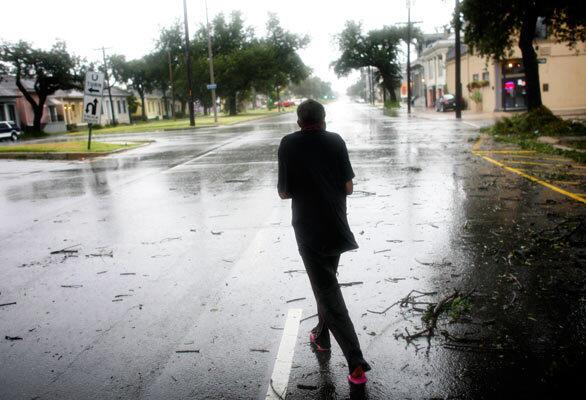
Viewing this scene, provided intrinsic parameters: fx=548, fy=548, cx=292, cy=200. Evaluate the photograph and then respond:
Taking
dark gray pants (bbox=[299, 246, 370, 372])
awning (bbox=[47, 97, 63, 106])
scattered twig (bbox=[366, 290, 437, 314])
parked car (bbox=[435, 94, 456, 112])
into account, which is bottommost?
scattered twig (bbox=[366, 290, 437, 314])

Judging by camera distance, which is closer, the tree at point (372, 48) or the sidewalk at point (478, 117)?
the sidewalk at point (478, 117)

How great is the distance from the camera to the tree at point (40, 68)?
53.1 metres

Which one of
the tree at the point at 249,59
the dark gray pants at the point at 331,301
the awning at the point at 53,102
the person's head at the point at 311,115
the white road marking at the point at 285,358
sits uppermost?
the tree at the point at 249,59

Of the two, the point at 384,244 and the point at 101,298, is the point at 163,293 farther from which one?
the point at 384,244

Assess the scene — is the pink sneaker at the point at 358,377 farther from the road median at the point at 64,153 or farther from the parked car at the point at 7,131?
the parked car at the point at 7,131

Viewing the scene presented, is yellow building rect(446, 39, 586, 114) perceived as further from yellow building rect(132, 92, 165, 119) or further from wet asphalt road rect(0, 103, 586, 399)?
yellow building rect(132, 92, 165, 119)

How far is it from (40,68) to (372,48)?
45.0 m

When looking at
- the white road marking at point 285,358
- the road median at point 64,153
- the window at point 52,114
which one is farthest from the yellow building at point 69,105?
the white road marking at point 285,358

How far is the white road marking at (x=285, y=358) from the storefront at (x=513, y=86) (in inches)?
1592

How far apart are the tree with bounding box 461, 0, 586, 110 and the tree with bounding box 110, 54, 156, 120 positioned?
70.0 metres

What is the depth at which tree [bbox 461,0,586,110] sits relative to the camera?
21188mm

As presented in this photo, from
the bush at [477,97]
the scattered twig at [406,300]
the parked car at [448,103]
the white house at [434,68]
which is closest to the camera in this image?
the scattered twig at [406,300]

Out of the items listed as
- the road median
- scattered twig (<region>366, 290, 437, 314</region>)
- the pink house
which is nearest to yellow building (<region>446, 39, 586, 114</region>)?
the road median

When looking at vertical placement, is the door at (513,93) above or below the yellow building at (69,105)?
below
